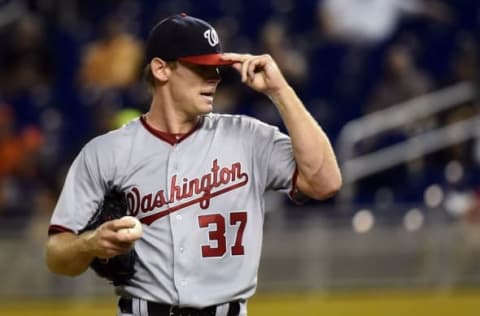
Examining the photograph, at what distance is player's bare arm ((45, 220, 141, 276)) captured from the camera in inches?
163

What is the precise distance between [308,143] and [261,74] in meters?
0.28

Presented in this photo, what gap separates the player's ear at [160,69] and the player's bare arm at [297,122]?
312mm

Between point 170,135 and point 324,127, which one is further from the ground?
point 324,127

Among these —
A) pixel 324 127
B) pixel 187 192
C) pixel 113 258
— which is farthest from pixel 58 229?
pixel 324 127

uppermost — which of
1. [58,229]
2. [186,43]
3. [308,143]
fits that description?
[186,43]

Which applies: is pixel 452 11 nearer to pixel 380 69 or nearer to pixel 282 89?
pixel 380 69

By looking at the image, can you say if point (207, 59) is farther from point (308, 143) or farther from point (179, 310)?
point (179, 310)

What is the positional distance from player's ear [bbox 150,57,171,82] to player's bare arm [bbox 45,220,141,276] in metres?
0.61

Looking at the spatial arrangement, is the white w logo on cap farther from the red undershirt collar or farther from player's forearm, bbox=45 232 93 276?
player's forearm, bbox=45 232 93 276

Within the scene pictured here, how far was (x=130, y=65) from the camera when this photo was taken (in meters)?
11.9

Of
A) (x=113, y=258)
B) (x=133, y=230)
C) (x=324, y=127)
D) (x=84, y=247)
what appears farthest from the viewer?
(x=324, y=127)

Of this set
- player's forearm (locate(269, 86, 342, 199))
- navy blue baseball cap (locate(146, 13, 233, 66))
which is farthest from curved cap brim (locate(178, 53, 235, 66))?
player's forearm (locate(269, 86, 342, 199))

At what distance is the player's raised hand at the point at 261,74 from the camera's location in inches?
173

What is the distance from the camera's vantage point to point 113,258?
4480mm
